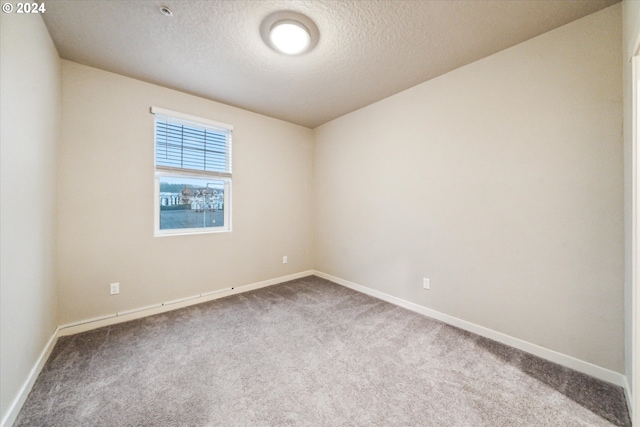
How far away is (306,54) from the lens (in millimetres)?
2211

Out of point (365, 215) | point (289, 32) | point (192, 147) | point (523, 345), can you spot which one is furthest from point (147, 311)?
point (523, 345)

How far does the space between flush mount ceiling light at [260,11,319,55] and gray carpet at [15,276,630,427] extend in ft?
8.60

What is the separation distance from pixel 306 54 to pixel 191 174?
6.55 feet

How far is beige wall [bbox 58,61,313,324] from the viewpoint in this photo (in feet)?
7.73

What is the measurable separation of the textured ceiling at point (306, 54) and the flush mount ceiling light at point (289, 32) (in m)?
0.05

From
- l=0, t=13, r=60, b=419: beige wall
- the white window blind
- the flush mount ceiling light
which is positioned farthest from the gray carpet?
the flush mount ceiling light

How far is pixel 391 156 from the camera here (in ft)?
10.1

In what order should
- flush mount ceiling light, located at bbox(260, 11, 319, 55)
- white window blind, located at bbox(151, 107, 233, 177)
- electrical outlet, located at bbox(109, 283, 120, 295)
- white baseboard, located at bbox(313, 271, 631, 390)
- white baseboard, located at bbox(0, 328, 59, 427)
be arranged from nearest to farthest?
1. white baseboard, located at bbox(0, 328, 59, 427)
2. white baseboard, located at bbox(313, 271, 631, 390)
3. flush mount ceiling light, located at bbox(260, 11, 319, 55)
4. electrical outlet, located at bbox(109, 283, 120, 295)
5. white window blind, located at bbox(151, 107, 233, 177)

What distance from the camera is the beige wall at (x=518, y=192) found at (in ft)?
5.63

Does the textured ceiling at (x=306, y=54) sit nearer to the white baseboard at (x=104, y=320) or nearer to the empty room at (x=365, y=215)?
the empty room at (x=365, y=215)

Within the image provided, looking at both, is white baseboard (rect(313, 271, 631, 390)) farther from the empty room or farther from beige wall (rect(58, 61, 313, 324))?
beige wall (rect(58, 61, 313, 324))

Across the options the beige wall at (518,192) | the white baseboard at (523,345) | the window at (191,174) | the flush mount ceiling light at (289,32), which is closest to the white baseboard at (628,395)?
the white baseboard at (523,345)

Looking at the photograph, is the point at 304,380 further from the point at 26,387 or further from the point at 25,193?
the point at 25,193

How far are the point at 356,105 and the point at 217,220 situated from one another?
254 centimetres
